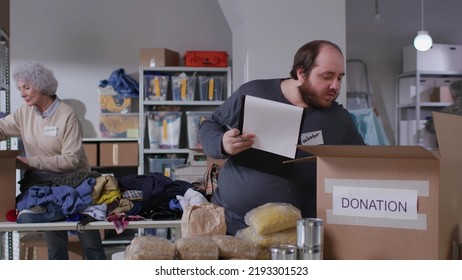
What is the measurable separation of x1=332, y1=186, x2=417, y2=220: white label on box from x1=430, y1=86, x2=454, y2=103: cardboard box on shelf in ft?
20.6

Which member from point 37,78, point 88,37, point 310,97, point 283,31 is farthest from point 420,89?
point 310,97

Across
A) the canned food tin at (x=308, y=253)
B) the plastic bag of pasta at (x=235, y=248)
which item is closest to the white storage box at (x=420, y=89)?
the plastic bag of pasta at (x=235, y=248)

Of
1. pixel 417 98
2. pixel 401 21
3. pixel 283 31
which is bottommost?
pixel 417 98

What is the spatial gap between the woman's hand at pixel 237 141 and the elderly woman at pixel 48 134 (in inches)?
64.4

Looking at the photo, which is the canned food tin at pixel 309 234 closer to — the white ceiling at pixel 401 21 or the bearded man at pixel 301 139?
the bearded man at pixel 301 139

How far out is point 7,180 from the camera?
9.17 feet

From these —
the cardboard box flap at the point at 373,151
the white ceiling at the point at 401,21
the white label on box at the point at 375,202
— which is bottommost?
the white label on box at the point at 375,202

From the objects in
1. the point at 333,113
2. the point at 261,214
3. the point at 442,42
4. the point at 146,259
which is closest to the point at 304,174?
the point at 333,113

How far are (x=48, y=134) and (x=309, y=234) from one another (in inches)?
107

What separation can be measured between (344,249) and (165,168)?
4.84 metres

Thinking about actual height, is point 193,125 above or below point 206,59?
below

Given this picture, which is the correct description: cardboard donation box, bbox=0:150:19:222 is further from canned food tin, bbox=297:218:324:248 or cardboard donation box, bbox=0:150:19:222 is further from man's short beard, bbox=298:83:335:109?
canned food tin, bbox=297:218:324:248

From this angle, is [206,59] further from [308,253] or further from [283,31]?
[308,253]

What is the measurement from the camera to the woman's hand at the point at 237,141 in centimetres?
172
